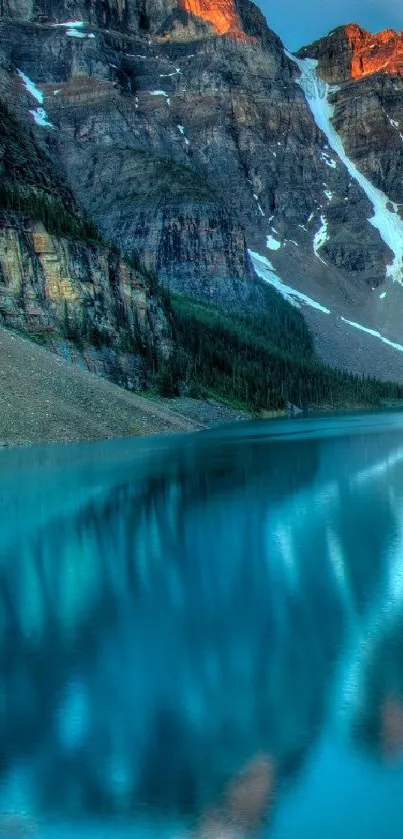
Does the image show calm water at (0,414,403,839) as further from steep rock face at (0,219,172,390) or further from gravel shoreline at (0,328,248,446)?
steep rock face at (0,219,172,390)

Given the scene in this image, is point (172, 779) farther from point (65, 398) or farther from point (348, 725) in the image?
point (65, 398)

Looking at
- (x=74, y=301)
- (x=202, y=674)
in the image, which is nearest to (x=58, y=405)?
(x=74, y=301)

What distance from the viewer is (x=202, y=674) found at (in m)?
10.8

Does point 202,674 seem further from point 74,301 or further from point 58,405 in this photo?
point 74,301

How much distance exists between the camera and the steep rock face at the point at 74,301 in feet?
252

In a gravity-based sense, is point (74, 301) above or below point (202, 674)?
above

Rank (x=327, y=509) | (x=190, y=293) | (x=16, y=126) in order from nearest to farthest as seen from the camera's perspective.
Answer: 1. (x=327, y=509)
2. (x=16, y=126)
3. (x=190, y=293)

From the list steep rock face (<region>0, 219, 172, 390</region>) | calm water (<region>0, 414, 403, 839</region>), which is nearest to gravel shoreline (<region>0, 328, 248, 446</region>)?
steep rock face (<region>0, 219, 172, 390</region>)

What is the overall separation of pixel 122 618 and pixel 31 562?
5.13m

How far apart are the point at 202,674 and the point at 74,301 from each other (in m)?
75.1

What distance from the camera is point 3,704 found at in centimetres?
1006

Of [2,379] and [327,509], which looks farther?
[2,379]

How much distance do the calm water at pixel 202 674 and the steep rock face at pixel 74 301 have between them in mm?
54416

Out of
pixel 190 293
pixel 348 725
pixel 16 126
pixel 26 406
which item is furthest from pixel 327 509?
pixel 190 293
